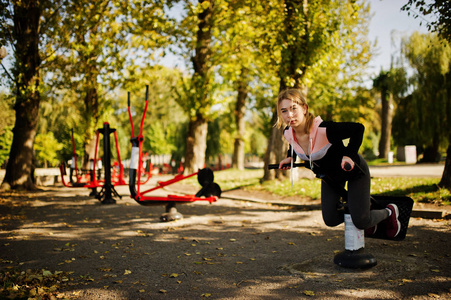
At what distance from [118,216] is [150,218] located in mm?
916

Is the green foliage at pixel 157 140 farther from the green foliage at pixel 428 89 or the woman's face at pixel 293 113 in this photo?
the woman's face at pixel 293 113

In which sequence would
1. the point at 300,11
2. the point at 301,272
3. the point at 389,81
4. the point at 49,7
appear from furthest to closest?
the point at 389,81
the point at 49,7
the point at 300,11
the point at 301,272


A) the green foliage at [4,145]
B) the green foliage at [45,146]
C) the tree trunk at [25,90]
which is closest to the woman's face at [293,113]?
the tree trunk at [25,90]

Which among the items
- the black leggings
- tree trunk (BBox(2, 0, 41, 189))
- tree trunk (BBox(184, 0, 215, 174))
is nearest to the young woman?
the black leggings

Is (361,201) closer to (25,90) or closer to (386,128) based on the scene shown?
(25,90)

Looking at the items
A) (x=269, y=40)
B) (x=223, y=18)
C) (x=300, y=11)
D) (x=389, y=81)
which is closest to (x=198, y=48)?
(x=223, y=18)

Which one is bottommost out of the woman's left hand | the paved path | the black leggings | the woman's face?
the paved path

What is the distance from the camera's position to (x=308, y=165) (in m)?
4.08

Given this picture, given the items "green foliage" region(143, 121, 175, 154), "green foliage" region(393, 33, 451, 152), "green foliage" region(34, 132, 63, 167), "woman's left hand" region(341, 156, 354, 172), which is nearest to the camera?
"woman's left hand" region(341, 156, 354, 172)

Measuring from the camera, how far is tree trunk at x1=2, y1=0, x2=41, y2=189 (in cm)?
1521

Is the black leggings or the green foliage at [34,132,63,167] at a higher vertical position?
the green foliage at [34,132,63,167]

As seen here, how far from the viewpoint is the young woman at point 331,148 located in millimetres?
3693

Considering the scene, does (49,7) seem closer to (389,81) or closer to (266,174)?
(266,174)

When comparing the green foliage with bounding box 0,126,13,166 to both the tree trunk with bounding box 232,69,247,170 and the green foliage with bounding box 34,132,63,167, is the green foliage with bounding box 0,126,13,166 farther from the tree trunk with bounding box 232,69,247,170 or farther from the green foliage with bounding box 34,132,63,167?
the tree trunk with bounding box 232,69,247,170
